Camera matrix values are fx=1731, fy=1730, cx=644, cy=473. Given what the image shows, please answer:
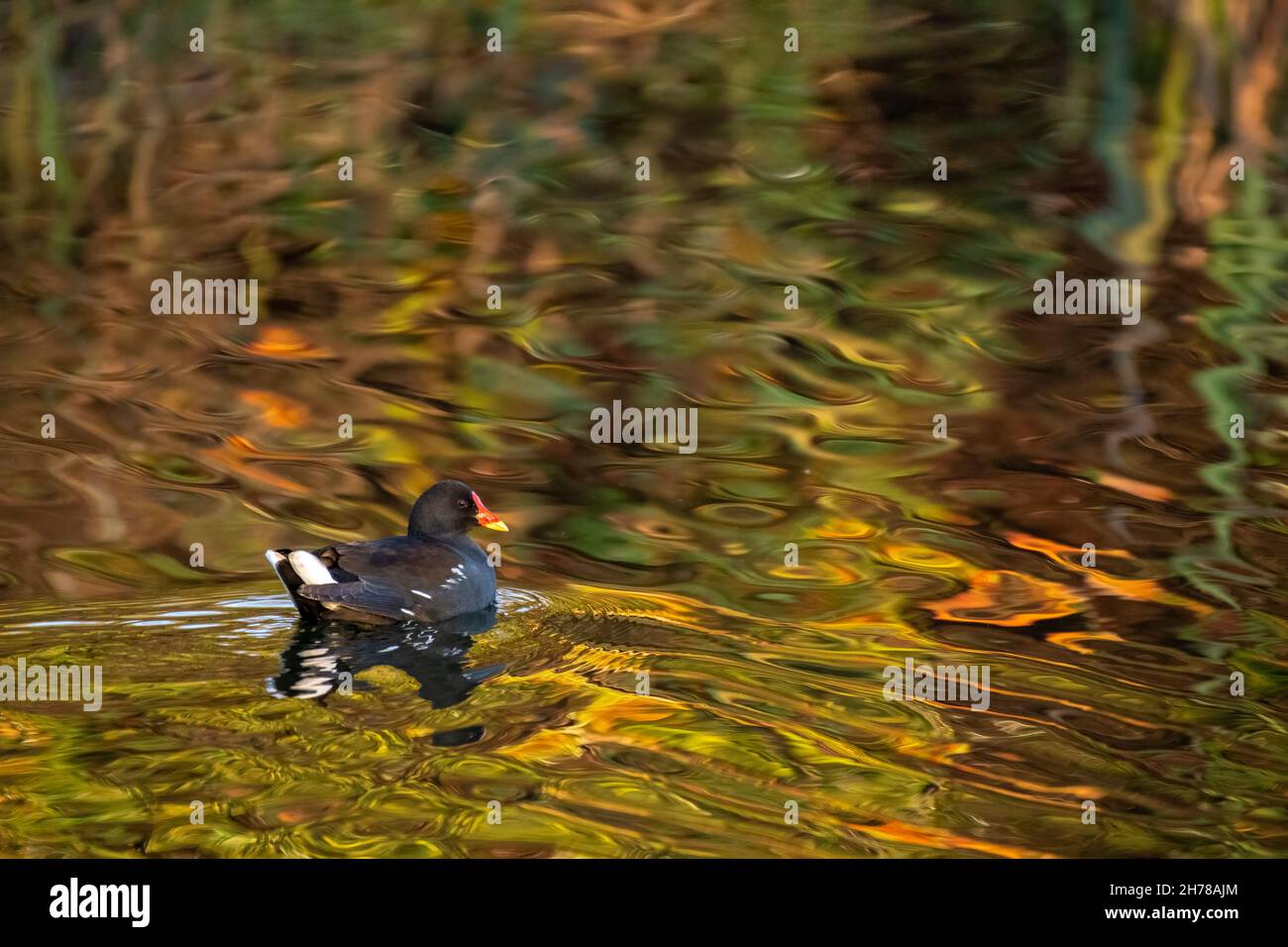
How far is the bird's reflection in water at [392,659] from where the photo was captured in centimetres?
680

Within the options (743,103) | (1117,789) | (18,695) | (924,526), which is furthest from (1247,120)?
(18,695)

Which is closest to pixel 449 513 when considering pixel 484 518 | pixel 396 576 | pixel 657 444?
pixel 484 518

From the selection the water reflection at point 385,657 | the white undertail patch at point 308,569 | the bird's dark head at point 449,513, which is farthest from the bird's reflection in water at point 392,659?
the bird's dark head at point 449,513

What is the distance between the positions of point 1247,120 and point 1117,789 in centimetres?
1198

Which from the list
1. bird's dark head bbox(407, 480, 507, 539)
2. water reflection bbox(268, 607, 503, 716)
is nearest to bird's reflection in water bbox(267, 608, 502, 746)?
water reflection bbox(268, 607, 503, 716)

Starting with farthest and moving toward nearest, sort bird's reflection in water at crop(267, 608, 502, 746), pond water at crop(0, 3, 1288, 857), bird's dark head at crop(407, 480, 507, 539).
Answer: bird's dark head at crop(407, 480, 507, 539), bird's reflection in water at crop(267, 608, 502, 746), pond water at crop(0, 3, 1288, 857)

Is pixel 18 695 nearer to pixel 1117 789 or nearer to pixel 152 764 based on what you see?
pixel 152 764

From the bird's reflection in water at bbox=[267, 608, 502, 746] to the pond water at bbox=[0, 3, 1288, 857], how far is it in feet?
0.10

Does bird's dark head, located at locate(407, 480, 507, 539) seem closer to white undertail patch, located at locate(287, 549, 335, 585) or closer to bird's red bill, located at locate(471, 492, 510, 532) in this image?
bird's red bill, located at locate(471, 492, 510, 532)

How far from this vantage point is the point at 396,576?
771cm

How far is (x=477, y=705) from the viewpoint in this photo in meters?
6.77

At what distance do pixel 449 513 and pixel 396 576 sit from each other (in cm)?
74

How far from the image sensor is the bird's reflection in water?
268 inches

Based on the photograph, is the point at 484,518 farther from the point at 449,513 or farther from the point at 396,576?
the point at 396,576
